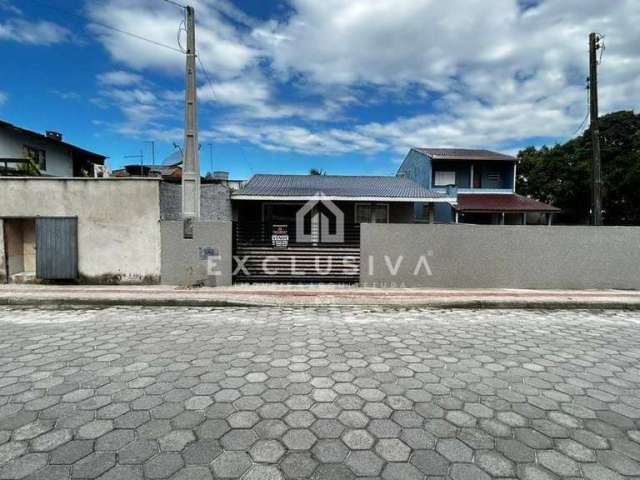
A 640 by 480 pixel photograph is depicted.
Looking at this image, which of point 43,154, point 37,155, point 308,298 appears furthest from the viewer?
point 43,154

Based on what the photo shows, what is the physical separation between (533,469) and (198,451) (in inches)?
84.9

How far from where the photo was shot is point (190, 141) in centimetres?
890

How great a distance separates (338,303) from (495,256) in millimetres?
4561

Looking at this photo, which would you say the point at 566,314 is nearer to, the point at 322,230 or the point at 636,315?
the point at 636,315

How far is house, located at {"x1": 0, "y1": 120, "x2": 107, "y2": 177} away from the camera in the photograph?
53.9 ft

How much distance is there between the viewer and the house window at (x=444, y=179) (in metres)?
23.0

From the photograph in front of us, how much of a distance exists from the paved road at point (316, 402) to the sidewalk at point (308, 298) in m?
1.70

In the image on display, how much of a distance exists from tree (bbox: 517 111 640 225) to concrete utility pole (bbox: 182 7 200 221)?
110 ft

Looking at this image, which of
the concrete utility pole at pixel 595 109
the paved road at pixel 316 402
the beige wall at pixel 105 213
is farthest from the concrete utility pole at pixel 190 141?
the concrete utility pole at pixel 595 109

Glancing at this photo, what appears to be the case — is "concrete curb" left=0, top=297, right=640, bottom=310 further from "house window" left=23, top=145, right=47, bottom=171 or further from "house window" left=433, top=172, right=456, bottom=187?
"house window" left=433, top=172, right=456, bottom=187

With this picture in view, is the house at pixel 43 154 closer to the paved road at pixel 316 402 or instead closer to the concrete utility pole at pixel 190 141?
the concrete utility pole at pixel 190 141

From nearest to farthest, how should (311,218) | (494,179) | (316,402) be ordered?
(316,402)
(311,218)
(494,179)

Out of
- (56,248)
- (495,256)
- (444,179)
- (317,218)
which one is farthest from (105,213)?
(444,179)

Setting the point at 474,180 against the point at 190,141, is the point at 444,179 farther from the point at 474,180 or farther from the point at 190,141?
the point at 190,141
